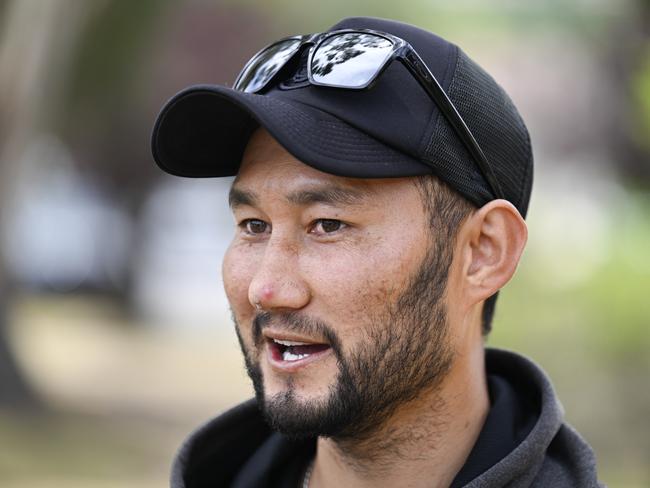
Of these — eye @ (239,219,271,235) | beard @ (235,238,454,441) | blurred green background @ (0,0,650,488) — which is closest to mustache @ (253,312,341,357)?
beard @ (235,238,454,441)

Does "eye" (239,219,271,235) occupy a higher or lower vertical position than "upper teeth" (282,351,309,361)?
higher

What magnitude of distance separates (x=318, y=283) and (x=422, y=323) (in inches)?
10.8

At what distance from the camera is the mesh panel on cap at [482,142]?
230cm

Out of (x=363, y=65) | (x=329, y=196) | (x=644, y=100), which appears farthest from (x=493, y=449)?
(x=644, y=100)

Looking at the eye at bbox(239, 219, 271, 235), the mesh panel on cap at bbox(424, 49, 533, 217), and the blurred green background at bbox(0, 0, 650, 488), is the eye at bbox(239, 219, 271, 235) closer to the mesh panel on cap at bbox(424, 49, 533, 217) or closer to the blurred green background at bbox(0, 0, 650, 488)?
the mesh panel on cap at bbox(424, 49, 533, 217)

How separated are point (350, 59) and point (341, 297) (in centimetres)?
55

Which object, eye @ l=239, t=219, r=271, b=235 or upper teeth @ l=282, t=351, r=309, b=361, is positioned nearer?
upper teeth @ l=282, t=351, r=309, b=361

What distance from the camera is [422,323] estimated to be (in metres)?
2.36

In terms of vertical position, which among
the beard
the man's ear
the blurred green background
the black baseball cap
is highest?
the black baseball cap

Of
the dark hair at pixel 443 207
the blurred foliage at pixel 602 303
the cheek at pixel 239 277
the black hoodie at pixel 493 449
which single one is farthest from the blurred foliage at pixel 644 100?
the cheek at pixel 239 277

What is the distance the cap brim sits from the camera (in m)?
2.21

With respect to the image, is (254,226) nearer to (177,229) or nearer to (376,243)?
(376,243)

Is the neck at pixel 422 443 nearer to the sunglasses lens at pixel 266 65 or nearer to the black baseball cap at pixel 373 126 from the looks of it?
the black baseball cap at pixel 373 126

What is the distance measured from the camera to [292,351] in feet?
7.68
